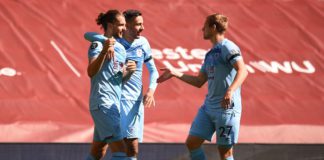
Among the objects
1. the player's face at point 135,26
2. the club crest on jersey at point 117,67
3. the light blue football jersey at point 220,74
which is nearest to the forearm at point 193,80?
the light blue football jersey at point 220,74

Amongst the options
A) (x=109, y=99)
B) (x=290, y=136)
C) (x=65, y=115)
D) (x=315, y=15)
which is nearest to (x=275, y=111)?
(x=290, y=136)

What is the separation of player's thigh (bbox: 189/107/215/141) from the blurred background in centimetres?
249

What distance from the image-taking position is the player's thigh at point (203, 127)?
7328mm

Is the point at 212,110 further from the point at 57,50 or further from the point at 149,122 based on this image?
the point at 57,50

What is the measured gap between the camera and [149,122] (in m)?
10.3

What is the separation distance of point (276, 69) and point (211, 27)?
3732 mm

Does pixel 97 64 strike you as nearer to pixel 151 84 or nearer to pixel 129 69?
pixel 129 69

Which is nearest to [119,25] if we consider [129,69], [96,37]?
[96,37]

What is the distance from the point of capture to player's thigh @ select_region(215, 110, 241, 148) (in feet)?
23.6

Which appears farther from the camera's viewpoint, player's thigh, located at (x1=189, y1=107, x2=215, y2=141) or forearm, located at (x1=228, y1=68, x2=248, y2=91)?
player's thigh, located at (x1=189, y1=107, x2=215, y2=141)

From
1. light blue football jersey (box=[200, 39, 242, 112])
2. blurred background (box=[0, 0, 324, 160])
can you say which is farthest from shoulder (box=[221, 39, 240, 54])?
blurred background (box=[0, 0, 324, 160])

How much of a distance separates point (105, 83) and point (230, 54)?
3.58 feet

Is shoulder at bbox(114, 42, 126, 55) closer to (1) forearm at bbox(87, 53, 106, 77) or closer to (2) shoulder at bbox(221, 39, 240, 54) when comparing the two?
(1) forearm at bbox(87, 53, 106, 77)

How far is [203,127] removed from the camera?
7.34 metres
